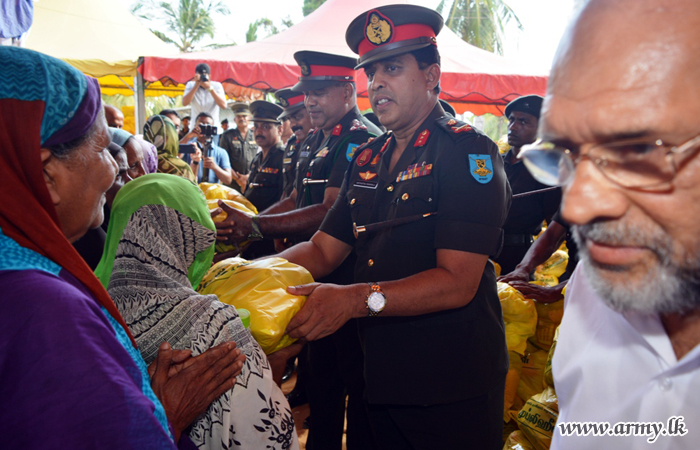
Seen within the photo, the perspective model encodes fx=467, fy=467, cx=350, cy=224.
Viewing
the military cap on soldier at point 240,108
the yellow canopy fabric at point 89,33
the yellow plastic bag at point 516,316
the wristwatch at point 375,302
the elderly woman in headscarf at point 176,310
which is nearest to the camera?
the elderly woman in headscarf at point 176,310

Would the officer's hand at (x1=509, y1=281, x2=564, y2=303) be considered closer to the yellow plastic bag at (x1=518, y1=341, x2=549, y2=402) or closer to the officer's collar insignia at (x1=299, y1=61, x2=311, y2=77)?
the yellow plastic bag at (x1=518, y1=341, x2=549, y2=402)

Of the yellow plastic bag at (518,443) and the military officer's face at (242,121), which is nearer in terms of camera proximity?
the yellow plastic bag at (518,443)

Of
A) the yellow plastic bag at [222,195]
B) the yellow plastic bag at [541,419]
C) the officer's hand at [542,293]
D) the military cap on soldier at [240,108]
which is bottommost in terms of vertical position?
the yellow plastic bag at [541,419]

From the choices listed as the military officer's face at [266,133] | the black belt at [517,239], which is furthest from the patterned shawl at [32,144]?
the military officer's face at [266,133]

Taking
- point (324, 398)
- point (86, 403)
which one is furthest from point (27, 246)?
point (324, 398)

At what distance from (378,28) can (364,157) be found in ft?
2.07

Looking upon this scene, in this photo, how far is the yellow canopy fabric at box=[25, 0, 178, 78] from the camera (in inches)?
437

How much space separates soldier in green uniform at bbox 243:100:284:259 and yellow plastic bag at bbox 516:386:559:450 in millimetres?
3227

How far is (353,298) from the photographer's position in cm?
179

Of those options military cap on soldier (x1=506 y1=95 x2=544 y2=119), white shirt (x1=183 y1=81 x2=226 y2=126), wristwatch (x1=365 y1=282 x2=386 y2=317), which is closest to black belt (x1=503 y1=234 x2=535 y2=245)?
military cap on soldier (x1=506 y1=95 x2=544 y2=119)

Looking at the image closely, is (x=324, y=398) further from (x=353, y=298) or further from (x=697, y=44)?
(x=697, y=44)

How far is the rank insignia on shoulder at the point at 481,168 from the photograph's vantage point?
182 centimetres

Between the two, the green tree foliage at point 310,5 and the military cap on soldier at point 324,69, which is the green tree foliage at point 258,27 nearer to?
the green tree foliage at point 310,5

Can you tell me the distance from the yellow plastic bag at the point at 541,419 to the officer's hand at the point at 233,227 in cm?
182
